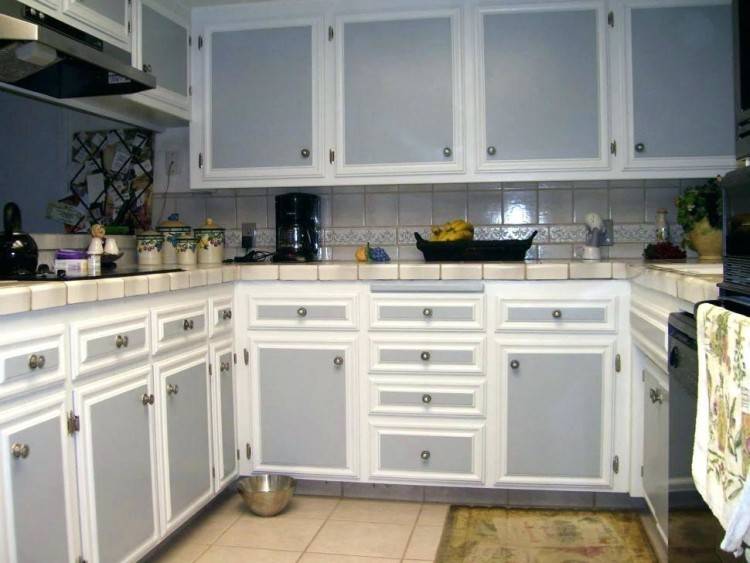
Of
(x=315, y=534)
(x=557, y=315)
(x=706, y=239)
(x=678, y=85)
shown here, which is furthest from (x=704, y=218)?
(x=315, y=534)

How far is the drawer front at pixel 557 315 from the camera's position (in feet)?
8.29

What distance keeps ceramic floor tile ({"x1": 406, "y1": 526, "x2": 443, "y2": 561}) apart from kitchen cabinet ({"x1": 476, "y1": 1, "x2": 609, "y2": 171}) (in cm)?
141

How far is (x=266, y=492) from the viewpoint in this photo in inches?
102

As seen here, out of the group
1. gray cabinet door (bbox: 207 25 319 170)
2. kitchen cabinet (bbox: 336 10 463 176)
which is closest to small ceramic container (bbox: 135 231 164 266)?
gray cabinet door (bbox: 207 25 319 170)

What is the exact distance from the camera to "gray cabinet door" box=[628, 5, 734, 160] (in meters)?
2.81

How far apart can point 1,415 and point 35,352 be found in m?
0.16

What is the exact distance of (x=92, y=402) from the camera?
1794 millimetres

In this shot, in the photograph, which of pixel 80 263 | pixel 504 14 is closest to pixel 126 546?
pixel 80 263

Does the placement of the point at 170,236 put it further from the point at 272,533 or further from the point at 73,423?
the point at 73,423

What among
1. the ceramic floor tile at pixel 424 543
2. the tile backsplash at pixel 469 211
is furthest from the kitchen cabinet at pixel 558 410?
the tile backsplash at pixel 469 211

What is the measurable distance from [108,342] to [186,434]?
55 centimetres

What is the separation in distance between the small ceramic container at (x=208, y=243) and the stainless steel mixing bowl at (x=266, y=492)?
0.96 meters

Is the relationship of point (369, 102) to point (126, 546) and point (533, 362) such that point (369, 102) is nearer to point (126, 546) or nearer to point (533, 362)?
point (533, 362)

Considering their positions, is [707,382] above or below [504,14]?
below
